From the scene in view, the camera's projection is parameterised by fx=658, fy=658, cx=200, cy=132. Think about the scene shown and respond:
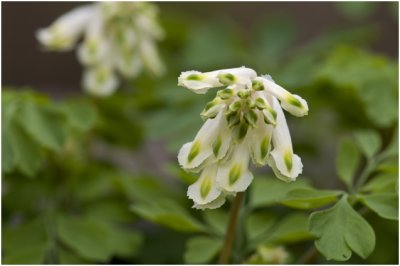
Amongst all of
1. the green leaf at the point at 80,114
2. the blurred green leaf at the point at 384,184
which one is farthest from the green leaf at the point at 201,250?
the green leaf at the point at 80,114

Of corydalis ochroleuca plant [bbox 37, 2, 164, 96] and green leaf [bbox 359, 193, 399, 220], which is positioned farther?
corydalis ochroleuca plant [bbox 37, 2, 164, 96]

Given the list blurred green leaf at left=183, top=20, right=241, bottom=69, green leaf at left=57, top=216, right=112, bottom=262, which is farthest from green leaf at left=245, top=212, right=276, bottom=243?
blurred green leaf at left=183, top=20, right=241, bottom=69

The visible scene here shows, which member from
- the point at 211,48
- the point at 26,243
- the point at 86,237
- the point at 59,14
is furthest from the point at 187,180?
the point at 59,14

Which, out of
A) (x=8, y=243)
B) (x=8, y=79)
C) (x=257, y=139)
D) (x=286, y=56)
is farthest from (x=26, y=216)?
(x=8, y=79)

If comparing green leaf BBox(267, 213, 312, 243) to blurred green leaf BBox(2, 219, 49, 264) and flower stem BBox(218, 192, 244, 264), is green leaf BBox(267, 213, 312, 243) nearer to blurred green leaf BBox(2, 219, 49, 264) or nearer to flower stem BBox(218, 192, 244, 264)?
flower stem BBox(218, 192, 244, 264)

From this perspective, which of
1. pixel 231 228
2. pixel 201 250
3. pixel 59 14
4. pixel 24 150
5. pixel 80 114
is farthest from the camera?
pixel 59 14

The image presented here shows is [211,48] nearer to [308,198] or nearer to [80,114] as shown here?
[80,114]

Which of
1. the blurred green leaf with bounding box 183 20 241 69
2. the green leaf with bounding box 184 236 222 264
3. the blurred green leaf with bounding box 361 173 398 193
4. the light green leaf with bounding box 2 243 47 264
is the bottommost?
the light green leaf with bounding box 2 243 47 264
